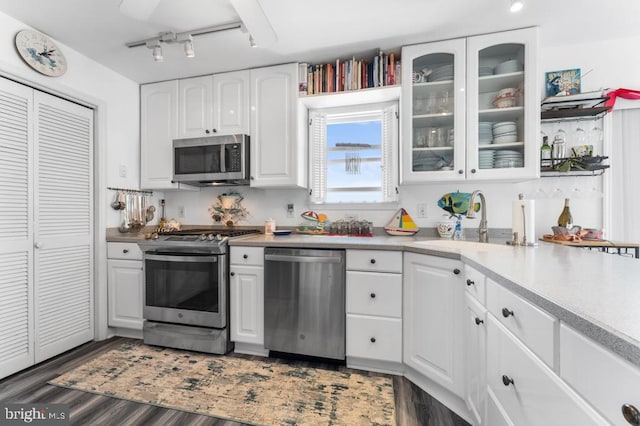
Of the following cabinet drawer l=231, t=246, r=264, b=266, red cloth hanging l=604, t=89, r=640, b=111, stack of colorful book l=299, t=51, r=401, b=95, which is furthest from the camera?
stack of colorful book l=299, t=51, r=401, b=95

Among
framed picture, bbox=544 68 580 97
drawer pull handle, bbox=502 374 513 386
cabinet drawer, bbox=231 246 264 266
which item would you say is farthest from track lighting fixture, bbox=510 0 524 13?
cabinet drawer, bbox=231 246 264 266

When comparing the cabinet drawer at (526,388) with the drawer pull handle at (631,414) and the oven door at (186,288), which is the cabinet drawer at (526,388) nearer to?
the drawer pull handle at (631,414)

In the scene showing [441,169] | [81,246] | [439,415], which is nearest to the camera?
[439,415]

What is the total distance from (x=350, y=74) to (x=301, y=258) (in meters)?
1.53

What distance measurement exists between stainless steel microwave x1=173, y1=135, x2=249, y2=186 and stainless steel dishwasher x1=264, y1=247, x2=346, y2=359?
88 centimetres

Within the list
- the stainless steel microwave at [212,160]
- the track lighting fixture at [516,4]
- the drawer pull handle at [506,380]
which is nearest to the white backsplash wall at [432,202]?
the stainless steel microwave at [212,160]

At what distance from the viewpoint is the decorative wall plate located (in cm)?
198

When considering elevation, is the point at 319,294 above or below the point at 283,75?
below

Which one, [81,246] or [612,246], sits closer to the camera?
[612,246]

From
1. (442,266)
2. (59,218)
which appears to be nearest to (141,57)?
(59,218)

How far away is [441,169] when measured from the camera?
2.21m

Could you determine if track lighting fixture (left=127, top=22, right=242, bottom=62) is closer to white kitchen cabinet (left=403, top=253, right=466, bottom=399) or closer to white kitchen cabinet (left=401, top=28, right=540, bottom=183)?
white kitchen cabinet (left=401, top=28, right=540, bottom=183)

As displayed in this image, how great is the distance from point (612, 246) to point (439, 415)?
1.53 metres

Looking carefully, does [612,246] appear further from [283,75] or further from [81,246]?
[81,246]
